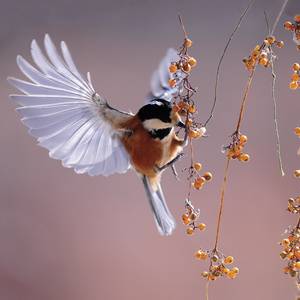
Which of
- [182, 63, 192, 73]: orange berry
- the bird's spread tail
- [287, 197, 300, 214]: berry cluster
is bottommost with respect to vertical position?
[287, 197, 300, 214]: berry cluster

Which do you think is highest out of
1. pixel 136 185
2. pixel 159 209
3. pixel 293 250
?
pixel 136 185

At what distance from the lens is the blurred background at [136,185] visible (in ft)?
5.98

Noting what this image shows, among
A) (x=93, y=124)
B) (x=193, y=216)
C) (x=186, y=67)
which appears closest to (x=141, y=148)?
(x=93, y=124)

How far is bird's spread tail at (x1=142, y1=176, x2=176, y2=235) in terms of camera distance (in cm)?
122

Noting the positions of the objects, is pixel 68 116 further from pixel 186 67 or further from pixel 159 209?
pixel 186 67

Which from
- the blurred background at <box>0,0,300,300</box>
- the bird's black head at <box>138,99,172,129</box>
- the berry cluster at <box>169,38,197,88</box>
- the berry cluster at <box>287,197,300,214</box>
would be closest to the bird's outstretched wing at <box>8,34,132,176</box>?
the bird's black head at <box>138,99,172,129</box>

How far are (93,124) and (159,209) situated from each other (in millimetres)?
253

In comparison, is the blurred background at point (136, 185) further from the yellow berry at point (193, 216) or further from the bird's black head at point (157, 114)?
the yellow berry at point (193, 216)

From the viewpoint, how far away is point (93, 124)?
1168mm

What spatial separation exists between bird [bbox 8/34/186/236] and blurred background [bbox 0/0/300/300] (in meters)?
0.59

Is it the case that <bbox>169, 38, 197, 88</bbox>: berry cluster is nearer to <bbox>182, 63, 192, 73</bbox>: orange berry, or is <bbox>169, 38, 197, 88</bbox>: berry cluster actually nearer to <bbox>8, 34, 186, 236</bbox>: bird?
<bbox>182, 63, 192, 73</bbox>: orange berry

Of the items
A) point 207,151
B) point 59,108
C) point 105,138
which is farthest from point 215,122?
point 59,108

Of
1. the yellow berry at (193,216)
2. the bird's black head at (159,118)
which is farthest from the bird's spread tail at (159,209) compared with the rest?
the yellow berry at (193,216)

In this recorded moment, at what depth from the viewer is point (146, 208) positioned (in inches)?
74.3
